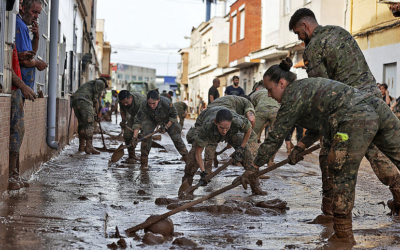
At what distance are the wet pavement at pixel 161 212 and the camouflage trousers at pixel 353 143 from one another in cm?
38

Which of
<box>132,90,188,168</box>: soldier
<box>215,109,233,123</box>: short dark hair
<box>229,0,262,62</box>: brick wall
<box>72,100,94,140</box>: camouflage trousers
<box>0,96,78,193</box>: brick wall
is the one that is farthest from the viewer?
<box>229,0,262,62</box>: brick wall

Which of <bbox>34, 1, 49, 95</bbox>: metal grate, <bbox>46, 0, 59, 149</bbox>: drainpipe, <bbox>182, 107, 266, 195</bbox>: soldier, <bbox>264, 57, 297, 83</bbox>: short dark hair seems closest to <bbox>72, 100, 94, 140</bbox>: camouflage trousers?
<bbox>34, 1, 49, 95</bbox>: metal grate

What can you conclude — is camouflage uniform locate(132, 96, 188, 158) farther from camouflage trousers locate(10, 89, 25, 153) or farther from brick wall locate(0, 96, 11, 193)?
brick wall locate(0, 96, 11, 193)

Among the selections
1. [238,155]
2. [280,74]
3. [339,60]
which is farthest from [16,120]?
[339,60]

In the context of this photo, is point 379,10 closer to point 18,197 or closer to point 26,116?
point 26,116

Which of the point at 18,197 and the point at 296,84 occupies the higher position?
the point at 296,84

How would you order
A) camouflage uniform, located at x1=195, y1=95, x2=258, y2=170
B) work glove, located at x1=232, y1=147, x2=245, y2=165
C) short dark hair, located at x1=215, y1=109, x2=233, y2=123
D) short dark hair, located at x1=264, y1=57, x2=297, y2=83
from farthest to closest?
camouflage uniform, located at x1=195, y1=95, x2=258, y2=170
work glove, located at x1=232, y1=147, x2=245, y2=165
short dark hair, located at x1=215, y1=109, x2=233, y2=123
short dark hair, located at x1=264, y1=57, x2=297, y2=83

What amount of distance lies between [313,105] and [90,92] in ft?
25.2

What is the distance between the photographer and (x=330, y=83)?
408cm

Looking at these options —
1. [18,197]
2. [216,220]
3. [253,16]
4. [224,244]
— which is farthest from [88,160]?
[253,16]

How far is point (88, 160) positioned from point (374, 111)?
6555mm

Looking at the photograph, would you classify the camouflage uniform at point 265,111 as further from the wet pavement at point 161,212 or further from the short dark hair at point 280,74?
the short dark hair at point 280,74

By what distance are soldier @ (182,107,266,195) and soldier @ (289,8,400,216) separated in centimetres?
107

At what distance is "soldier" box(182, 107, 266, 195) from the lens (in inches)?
218
